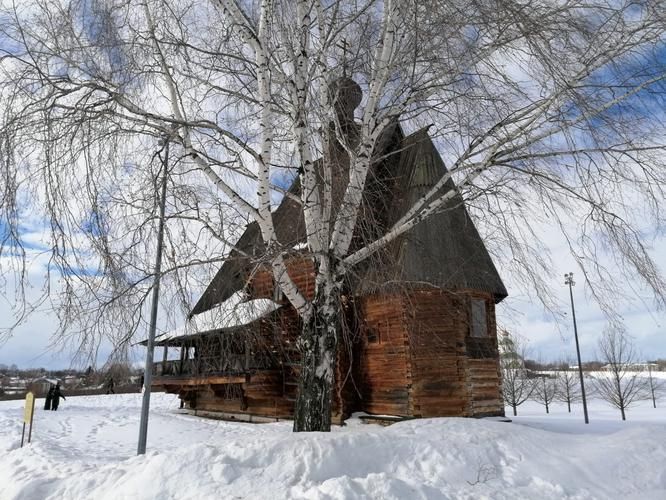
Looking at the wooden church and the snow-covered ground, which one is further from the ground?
the wooden church

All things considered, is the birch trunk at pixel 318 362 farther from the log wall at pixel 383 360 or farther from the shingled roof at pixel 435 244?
the log wall at pixel 383 360

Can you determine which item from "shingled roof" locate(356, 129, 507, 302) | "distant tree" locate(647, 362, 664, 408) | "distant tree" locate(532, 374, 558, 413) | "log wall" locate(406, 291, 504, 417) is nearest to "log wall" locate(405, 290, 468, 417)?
"log wall" locate(406, 291, 504, 417)

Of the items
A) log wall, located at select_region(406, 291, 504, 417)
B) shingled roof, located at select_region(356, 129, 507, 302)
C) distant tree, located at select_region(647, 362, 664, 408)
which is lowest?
distant tree, located at select_region(647, 362, 664, 408)

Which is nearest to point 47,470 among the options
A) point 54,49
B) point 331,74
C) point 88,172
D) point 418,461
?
point 88,172

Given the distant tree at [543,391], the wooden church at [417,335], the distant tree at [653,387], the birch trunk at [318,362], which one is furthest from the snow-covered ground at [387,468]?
the distant tree at [653,387]

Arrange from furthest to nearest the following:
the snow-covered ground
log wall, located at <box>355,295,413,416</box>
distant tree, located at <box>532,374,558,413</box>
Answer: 1. distant tree, located at <box>532,374,558,413</box>
2. log wall, located at <box>355,295,413,416</box>
3. the snow-covered ground

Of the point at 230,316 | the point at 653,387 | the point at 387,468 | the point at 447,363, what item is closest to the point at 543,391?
the point at 653,387

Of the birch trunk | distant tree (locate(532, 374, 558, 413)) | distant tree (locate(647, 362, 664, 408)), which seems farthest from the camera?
distant tree (locate(647, 362, 664, 408))

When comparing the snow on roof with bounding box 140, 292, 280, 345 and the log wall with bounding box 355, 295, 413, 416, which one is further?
the log wall with bounding box 355, 295, 413, 416

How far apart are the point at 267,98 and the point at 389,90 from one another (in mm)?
1874

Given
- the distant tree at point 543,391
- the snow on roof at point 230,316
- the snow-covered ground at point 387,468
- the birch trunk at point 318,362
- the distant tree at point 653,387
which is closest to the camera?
the snow-covered ground at point 387,468

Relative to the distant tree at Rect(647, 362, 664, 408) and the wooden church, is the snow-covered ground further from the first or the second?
the distant tree at Rect(647, 362, 664, 408)

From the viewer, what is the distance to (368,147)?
7090mm

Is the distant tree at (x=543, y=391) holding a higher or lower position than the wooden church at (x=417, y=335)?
lower
